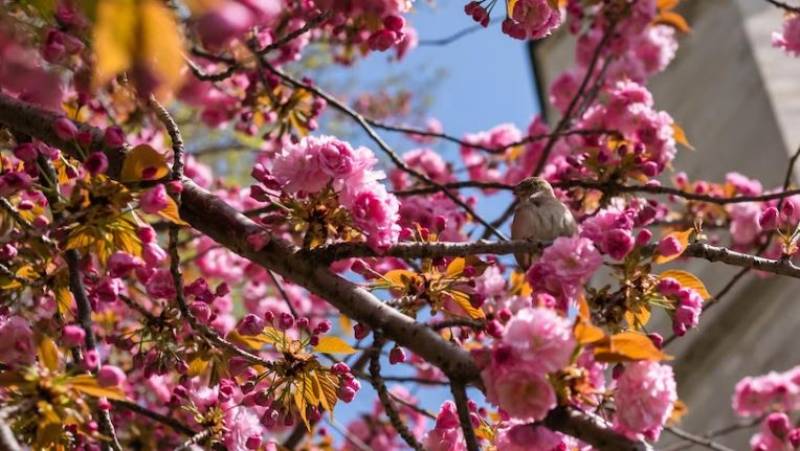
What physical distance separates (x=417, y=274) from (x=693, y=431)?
364 cm

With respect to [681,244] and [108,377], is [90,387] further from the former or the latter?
[681,244]

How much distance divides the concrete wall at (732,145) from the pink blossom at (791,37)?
169 centimetres

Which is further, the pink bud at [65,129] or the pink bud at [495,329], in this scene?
the pink bud at [65,129]

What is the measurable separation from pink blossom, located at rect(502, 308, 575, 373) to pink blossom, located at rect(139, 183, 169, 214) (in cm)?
60

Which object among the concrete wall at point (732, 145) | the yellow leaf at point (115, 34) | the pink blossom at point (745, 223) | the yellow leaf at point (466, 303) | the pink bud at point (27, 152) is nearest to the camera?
the yellow leaf at point (115, 34)

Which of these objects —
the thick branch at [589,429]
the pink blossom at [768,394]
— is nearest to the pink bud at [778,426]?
the pink blossom at [768,394]

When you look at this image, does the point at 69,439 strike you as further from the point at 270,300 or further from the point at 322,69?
the point at 322,69

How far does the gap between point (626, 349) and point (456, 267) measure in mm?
456

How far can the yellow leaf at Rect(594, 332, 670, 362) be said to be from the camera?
4.42ft

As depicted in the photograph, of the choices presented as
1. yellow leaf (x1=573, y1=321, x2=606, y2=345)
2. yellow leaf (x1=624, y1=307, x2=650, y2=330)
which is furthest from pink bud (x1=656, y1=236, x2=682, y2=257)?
yellow leaf (x1=573, y1=321, x2=606, y2=345)

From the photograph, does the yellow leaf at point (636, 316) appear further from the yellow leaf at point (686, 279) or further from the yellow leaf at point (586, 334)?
the yellow leaf at point (586, 334)

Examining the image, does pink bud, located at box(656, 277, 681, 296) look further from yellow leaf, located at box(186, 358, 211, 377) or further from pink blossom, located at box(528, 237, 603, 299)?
yellow leaf, located at box(186, 358, 211, 377)

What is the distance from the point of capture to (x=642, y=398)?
1411mm

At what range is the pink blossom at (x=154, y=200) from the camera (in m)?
1.55
